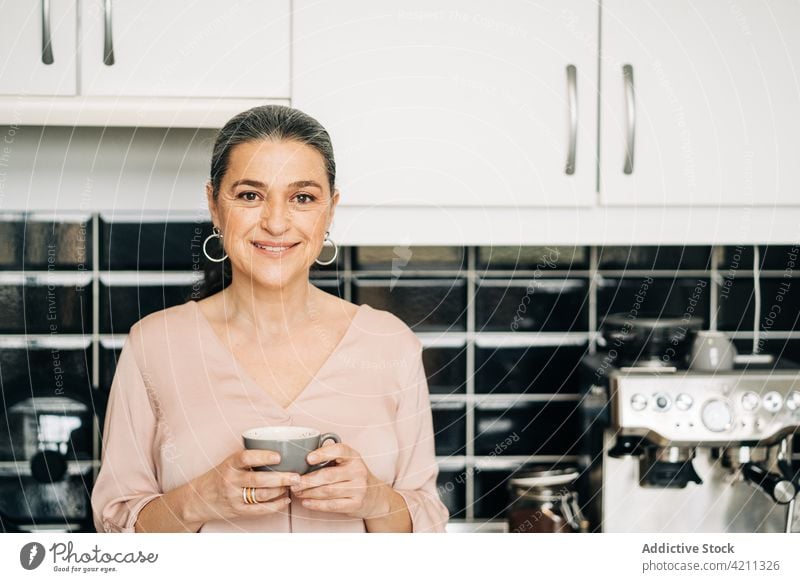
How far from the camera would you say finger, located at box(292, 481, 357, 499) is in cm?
76

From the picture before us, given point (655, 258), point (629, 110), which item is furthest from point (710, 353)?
point (629, 110)

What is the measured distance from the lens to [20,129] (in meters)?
1.05

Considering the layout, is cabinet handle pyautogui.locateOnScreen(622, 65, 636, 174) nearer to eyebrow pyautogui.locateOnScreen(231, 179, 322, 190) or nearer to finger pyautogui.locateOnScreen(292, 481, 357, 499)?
eyebrow pyautogui.locateOnScreen(231, 179, 322, 190)

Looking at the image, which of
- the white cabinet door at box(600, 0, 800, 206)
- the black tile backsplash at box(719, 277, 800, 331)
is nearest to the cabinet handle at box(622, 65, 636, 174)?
the white cabinet door at box(600, 0, 800, 206)

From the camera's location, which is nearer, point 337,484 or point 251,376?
point 337,484

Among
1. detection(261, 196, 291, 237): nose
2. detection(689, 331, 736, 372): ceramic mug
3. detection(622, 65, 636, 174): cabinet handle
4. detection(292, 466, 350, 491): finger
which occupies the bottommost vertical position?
detection(292, 466, 350, 491): finger

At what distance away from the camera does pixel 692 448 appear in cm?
97

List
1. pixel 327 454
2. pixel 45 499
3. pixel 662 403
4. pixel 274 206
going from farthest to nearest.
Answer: pixel 45 499
pixel 662 403
pixel 274 206
pixel 327 454

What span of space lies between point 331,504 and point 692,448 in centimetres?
44

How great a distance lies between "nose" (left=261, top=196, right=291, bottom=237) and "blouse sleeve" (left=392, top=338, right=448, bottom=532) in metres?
0.21

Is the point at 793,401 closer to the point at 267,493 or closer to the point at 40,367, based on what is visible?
the point at 267,493

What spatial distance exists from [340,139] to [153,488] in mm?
401
